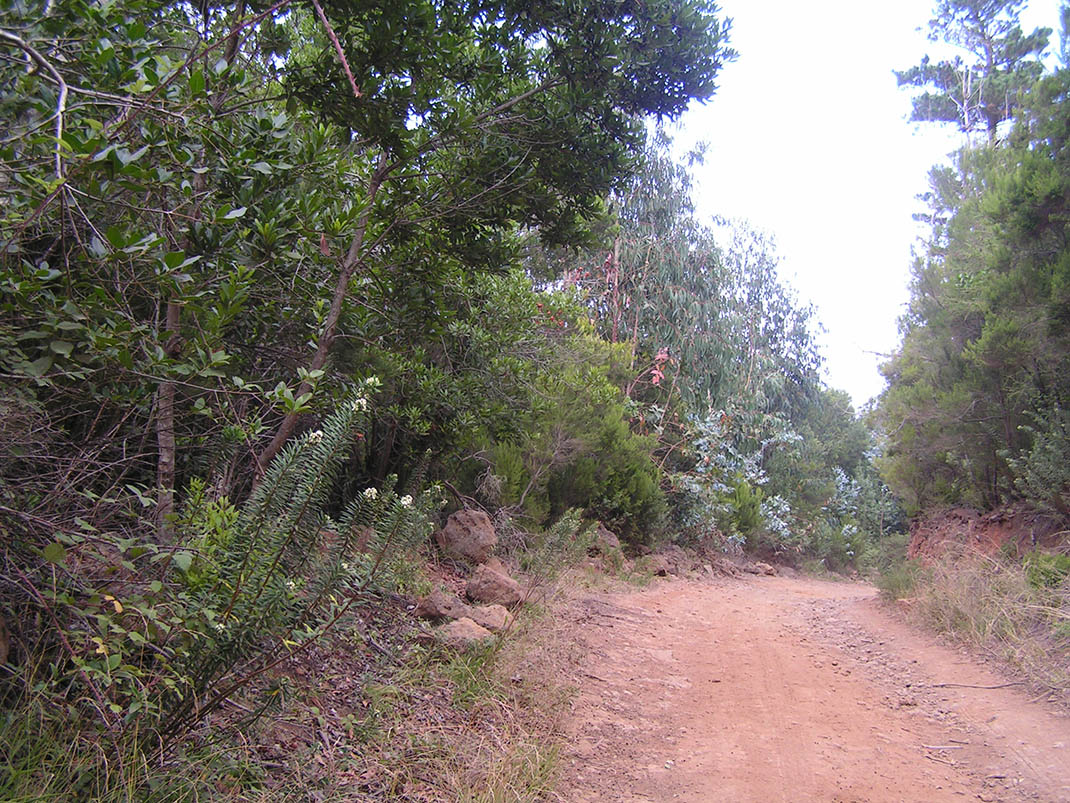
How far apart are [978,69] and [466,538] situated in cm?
2067

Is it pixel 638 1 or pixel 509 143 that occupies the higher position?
pixel 638 1

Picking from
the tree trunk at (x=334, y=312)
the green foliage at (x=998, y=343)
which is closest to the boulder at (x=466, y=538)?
the tree trunk at (x=334, y=312)

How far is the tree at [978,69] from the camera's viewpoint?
1827 centimetres

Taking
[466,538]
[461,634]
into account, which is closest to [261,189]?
[461,634]

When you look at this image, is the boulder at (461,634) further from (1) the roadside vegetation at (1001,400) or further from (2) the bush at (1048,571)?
(2) the bush at (1048,571)

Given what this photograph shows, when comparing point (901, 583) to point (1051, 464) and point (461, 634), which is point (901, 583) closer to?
point (1051, 464)

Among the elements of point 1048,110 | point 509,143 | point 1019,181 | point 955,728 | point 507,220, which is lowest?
point 955,728

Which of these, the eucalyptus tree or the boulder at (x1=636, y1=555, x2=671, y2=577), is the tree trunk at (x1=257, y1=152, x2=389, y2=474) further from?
the boulder at (x1=636, y1=555, x2=671, y2=577)

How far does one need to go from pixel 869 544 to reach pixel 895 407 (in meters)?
11.5

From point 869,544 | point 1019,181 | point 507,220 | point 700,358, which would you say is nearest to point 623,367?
point 700,358

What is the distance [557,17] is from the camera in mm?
4812

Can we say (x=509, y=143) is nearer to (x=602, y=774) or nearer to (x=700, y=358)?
(x=602, y=774)

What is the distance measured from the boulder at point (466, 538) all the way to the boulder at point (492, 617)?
1796 millimetres

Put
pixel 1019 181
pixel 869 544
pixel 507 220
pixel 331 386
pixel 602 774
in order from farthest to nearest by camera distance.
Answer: pixel 869 544
pixel 1019 181
pixel 507 220
pixel 331 386
pixel 602 774
